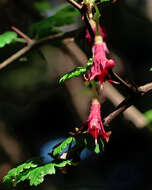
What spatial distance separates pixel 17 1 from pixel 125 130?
2.48 m

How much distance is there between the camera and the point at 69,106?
465 cm

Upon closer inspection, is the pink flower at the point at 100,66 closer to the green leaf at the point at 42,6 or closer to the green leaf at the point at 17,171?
the green leaf at the point at 17,171

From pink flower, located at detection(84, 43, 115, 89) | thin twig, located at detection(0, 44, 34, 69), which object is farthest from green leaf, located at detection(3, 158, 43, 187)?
thin twig, located at detection(0, 44, 34, 69)

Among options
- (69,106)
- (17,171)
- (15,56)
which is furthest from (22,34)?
(69,106)

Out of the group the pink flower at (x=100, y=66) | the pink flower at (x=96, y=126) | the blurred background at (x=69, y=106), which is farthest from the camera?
the blurred background at (x=69, y=106)

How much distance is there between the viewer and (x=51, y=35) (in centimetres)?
278

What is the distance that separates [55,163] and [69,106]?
291 centimetres

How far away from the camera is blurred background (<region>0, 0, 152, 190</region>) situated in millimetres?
4223

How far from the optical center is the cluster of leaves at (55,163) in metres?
1.65

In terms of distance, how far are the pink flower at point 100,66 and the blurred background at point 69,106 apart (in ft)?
7.61

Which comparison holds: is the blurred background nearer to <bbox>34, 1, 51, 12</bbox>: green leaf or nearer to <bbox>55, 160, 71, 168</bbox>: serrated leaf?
<bbox>34, 1, 51, 12</bbox>: green leaf

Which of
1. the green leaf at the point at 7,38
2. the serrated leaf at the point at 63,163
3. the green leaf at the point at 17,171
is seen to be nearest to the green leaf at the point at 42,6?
the green leaf at the point at 7,38

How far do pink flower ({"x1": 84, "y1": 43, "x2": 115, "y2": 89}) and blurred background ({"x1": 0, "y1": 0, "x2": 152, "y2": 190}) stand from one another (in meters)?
2.32

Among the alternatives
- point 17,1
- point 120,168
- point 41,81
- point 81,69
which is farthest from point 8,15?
point 120,168
